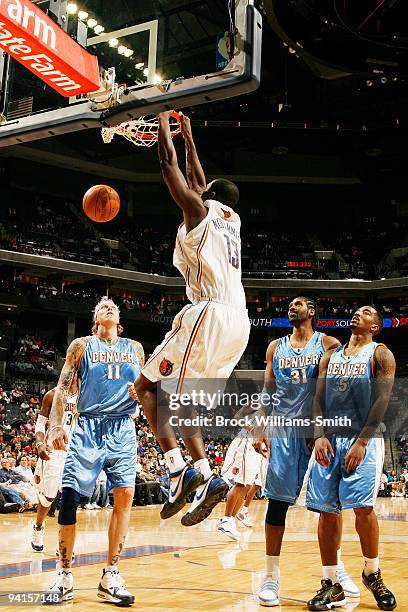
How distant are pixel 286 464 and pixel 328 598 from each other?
39.3 inches

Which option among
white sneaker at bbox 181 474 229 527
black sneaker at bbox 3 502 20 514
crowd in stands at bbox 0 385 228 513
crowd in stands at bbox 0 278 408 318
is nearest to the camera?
white sneaker at bbox 181 474 229 527

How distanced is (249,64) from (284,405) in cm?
274

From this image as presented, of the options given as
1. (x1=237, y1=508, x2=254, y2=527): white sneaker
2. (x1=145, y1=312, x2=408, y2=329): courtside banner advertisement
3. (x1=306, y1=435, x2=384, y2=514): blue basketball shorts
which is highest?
(x1=145, y1=312, x2=408, y2=329): courtside banner advertisement

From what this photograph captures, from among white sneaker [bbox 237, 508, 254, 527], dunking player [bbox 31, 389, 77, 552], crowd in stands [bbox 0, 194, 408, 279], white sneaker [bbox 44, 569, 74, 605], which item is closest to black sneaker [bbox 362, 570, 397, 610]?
white sneaker [bbox 44, 569, 74, 605]

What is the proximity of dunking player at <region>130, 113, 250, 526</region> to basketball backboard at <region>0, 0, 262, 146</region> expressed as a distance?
396 millimetres

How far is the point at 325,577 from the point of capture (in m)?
5.03

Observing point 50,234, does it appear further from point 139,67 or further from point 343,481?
point 343,481

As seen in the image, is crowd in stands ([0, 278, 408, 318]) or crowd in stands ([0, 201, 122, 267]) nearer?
crowd in stands ([0, 201, 122, 267])

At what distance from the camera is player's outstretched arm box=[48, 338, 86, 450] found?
5.15 m

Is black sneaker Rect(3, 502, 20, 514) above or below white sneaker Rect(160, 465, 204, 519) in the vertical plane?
below

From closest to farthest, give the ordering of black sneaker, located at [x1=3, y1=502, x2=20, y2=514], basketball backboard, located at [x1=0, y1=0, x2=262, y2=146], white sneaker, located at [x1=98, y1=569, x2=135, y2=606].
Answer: basketball backboard, located at [x1=0, y1=0, x2=262, y2=146], white sneaker, located at [x1=98, y1=569, x2=135, y2=606], black sneaker, located at [x1=3, y1=502, x2=20, y2=514]

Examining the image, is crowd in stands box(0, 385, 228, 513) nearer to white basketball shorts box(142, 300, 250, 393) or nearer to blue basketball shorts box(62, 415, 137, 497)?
blue basketball shorts box(62, 415, 137, 497)

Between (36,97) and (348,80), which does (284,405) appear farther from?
(348,80)

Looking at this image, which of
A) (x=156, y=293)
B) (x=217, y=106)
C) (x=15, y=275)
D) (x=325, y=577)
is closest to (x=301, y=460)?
(x=325, y=577)
